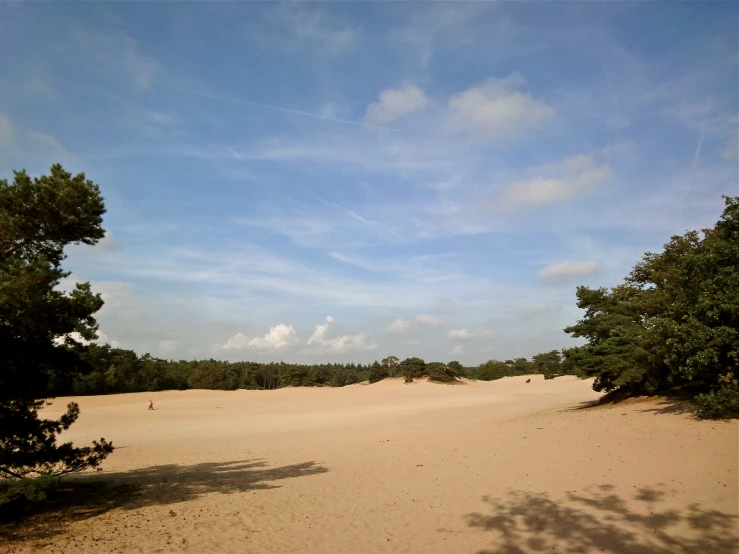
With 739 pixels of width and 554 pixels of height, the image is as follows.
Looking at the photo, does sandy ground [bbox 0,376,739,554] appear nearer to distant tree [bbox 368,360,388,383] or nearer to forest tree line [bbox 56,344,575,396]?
forest tree line [bbox 56,344,575,396]

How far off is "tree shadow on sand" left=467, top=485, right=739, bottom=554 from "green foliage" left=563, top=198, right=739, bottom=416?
685 cm

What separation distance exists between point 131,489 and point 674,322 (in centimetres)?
1692

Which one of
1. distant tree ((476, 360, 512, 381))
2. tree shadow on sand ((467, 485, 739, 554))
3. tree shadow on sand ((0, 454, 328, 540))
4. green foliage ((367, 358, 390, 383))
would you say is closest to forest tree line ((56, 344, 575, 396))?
green foliage ((367, 358, 390, 383))

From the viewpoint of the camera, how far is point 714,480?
9.15 m

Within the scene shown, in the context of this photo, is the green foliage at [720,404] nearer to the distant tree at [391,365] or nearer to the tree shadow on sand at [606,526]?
the tree shadow on sand at [606,526]

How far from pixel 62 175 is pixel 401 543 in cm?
927

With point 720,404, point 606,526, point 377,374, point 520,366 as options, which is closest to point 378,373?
point 377,374

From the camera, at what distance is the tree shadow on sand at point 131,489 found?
28.7 ft

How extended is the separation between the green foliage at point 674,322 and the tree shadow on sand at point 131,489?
12379mm

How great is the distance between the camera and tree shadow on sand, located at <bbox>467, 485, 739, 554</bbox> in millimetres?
6684

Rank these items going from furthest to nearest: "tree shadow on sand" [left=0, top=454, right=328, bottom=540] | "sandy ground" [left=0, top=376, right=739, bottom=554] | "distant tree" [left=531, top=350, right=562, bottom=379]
A: "distant tree" [left=531, top=350, right=562, bottom=379] < "tree shadow on sand" [left=0, top=454, right=328, bottom=540] < "sandy ground" [left=0, top=376, right=739, bottom=554]

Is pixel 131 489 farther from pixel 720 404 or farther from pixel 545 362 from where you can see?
pixel 545 362

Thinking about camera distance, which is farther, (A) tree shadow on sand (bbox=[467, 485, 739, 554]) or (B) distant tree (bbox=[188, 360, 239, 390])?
(B) distant tree (bbox=[188, 360, 239, 390])

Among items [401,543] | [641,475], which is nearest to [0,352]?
[401,543]
